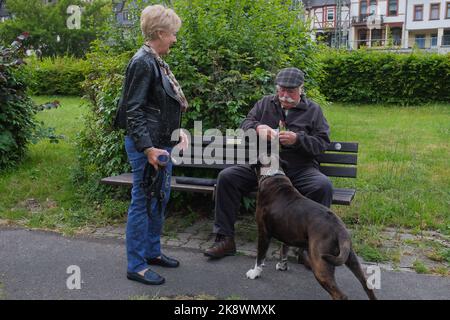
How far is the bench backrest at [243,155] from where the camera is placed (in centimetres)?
516

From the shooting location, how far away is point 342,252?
3.38m

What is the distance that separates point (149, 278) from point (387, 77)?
49.7 ft

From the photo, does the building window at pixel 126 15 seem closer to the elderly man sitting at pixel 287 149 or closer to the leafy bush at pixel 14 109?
the leafy bush at pixel 14 109

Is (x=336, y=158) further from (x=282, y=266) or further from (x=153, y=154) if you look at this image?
(x=153, y=154)

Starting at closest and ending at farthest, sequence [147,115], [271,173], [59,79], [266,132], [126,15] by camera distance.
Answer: [147,115] < [271,173] < [266,132] < [126,15] < [59,79]

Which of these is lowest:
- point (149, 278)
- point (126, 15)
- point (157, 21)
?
point (149, 278)

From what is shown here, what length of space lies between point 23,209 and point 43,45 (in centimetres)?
3109

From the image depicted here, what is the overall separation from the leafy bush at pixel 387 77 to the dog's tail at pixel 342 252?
45.5 ft

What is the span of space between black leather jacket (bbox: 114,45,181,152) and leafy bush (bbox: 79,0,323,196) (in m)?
1.70

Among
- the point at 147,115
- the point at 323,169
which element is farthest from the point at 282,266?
the point at 147,115

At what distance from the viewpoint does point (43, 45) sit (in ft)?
113

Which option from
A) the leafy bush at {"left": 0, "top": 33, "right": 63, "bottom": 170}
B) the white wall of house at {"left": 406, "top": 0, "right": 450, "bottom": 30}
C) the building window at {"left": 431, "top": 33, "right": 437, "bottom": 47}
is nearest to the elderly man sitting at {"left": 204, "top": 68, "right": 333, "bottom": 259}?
the leafy bush at {"left": 0, "top": 33, "right": 63, "bottom": 170}

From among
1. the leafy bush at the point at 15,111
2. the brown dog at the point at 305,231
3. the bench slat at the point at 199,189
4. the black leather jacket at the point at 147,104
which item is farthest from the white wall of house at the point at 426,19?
the black leather jacket at the point at 147,104

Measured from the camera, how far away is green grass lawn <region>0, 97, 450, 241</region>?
223 inches
